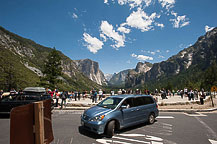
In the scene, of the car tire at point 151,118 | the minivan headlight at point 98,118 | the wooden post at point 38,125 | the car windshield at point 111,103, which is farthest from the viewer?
the car tire at point 151,118

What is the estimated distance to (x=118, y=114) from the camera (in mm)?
5969

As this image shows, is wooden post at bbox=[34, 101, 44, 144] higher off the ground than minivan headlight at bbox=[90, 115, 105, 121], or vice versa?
wooden post at bbox=[34, 101, 44, 144]

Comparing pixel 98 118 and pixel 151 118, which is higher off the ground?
pixel 98 118

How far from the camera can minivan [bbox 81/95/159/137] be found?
5.46 meters

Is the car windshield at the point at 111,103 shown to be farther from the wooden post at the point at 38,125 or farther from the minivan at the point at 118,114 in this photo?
the wooden post at the point at 38,125

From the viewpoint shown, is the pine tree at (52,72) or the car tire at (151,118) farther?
the pine tree at (52,72)

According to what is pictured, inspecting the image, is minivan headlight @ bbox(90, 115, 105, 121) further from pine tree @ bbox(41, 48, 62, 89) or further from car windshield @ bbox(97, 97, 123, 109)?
pine tree @ bbox(41, 48, 62, 89)

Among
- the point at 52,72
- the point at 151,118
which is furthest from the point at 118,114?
the point at 52,72

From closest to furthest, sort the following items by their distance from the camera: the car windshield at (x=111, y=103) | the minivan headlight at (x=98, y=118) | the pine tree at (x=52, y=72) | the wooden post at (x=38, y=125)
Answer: the wooden post at (x=38, y=125), the minivan headlight at (x=98, y=118), the car windshield at (x=111, y=103), the pine tree at (x=52, y=72)

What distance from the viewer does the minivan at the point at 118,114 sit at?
5461mm

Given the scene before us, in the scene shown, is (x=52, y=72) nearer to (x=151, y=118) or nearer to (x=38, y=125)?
(x=151, y=118)

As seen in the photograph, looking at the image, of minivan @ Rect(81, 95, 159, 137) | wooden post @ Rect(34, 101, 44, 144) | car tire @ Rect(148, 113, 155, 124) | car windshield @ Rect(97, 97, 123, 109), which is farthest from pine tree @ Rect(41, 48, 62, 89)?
wooden post @ Rect(34, 101, 44, 144)

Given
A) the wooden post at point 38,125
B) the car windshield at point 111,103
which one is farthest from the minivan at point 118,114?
the wooden post at point 38,125

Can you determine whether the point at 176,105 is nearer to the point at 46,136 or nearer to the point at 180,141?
the point at 180,141
